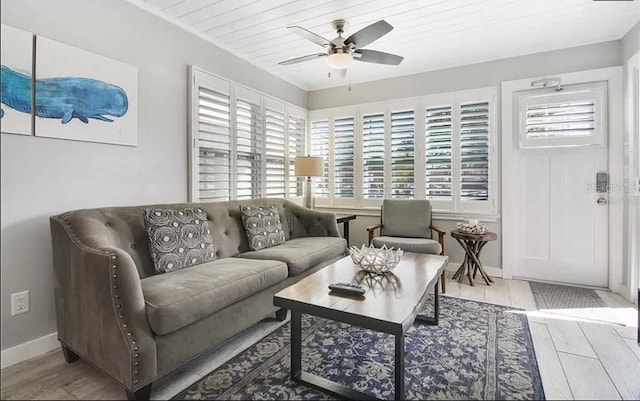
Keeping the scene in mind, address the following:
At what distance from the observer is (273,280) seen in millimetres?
2305

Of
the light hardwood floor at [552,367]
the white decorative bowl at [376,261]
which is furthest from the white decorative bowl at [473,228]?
the white decorative bowl at [376,261]

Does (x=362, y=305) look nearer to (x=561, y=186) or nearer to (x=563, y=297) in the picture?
(x=563, y=297)

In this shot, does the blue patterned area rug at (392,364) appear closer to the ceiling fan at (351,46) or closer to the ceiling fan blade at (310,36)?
the ceiling fan at (351,46)

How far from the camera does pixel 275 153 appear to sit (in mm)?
4055

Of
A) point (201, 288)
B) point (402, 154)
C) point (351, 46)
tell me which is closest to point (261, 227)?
point (201, 288)

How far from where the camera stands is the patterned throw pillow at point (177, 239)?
6.97 ft

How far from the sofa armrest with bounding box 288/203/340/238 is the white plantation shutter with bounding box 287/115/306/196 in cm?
76

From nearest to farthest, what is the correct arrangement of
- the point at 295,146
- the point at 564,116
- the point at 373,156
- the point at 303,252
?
the point at 303,252
the point at 564,116
the point at 373,156
the point at 295,146

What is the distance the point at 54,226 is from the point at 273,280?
135 cm

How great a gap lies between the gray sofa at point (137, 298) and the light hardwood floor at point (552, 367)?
0.12 metres

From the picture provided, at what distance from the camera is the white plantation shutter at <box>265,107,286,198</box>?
394 cm

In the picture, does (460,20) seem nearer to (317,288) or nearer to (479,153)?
(479,153)

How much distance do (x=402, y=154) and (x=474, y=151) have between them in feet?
2.72

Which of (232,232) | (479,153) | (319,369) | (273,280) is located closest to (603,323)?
(479,153)
